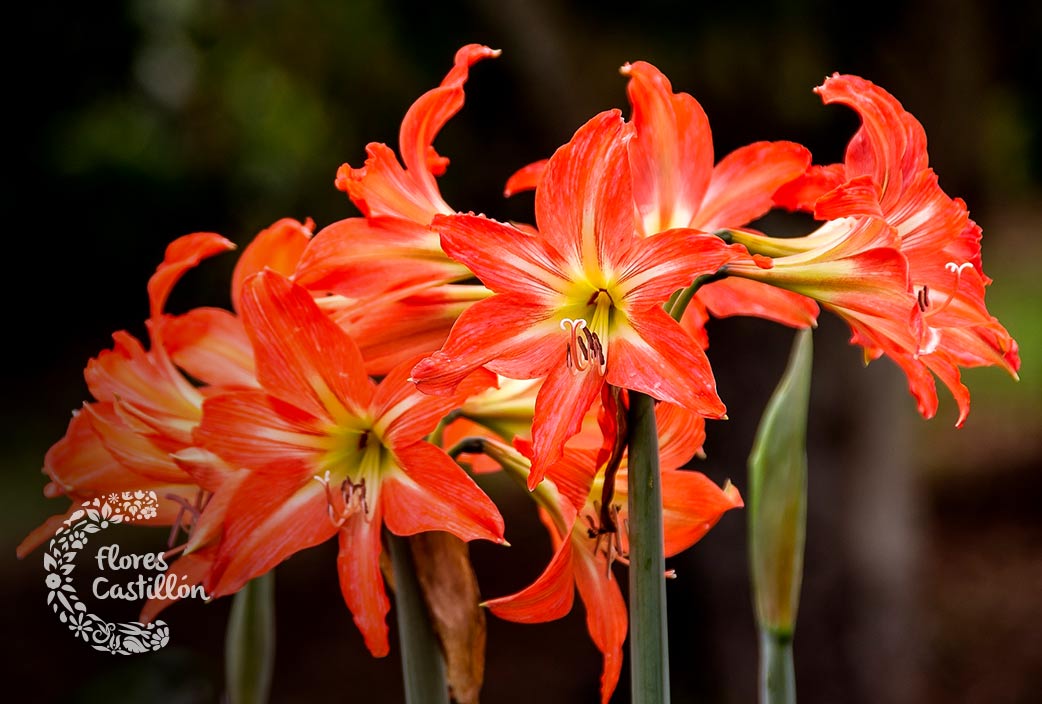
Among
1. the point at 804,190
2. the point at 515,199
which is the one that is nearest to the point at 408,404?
the point at 804,190

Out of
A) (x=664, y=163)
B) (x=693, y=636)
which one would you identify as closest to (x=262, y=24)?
(x=693, y=636)

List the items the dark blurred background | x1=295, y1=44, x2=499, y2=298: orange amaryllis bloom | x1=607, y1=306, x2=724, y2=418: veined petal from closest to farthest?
x1=607, y1=306, x2=724, y2=418: veined petal, x1=295, y1=44, x2=499, y2=298: orange amaryllis bloom, the dark blurred background

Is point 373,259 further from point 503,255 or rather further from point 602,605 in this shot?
point 602,605

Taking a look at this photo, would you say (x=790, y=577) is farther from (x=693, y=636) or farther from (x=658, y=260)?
(x=693, y=636)

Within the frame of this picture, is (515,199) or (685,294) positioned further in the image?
(515,199)

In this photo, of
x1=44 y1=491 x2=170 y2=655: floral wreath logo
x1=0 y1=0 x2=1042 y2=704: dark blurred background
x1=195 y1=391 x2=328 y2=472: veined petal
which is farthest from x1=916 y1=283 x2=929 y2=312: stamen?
x1=0 y1=0 x2=1042 y2=704: dark blurred background

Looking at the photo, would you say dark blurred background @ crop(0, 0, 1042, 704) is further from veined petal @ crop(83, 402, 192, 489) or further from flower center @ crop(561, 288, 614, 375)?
flower center @ crop(561, 288, 614, 375)
